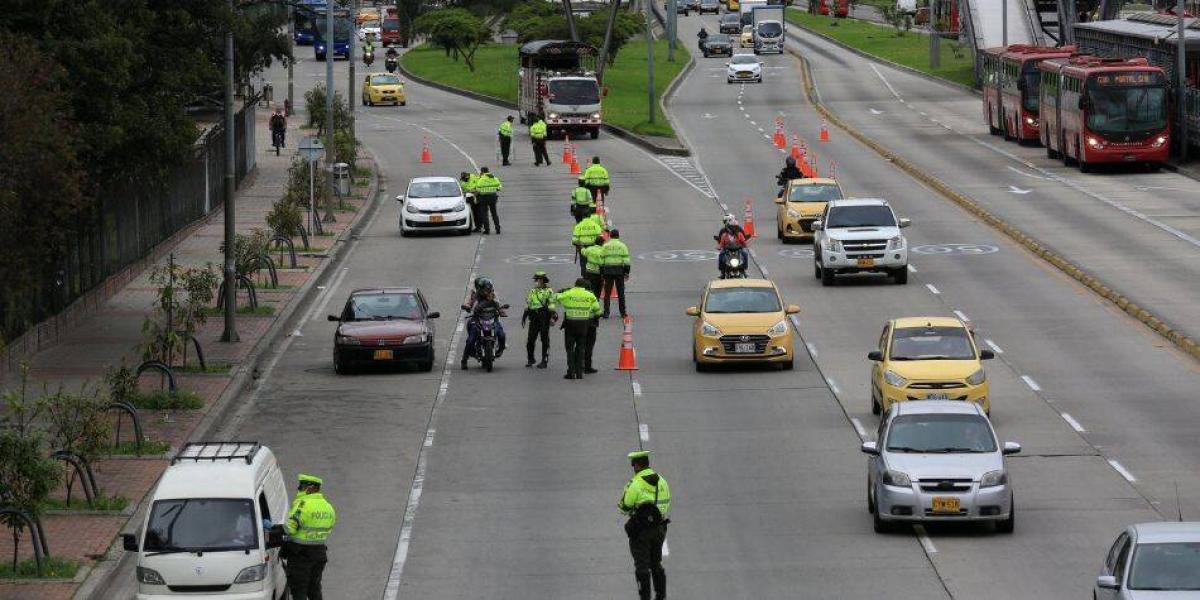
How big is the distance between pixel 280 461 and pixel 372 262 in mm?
21761

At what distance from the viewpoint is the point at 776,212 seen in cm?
5616

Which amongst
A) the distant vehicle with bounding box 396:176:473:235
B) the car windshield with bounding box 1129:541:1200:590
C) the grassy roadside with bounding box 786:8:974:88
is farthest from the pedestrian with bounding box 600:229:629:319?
the grassy roadside with bounding box 786:8:974:88

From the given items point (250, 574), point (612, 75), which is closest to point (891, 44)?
point (612, 75)

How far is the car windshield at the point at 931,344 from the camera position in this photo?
2892cm

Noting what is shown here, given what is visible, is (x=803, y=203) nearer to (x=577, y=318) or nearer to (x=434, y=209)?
(x=434, y=209)

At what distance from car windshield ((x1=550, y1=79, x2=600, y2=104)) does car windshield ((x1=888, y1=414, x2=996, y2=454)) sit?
56.1m

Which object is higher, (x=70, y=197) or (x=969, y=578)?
(x=70, y=197)

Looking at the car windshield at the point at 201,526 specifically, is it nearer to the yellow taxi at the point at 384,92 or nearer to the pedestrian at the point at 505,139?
the pedestrian at the point at 505,139

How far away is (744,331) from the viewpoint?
33.5 metres

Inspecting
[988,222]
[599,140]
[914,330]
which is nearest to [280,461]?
[914,330]

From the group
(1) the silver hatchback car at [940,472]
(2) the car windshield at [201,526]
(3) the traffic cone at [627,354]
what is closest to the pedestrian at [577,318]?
(3) the traffic cone at [627,354]

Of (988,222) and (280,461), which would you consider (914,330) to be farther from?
(988,222)

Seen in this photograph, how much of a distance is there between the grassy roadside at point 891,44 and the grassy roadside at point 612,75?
12025 millimetres

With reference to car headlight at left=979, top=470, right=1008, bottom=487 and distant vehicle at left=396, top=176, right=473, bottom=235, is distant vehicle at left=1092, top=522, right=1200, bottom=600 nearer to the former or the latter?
car headlight at left=979, top=470, right=1008, bottom=487
